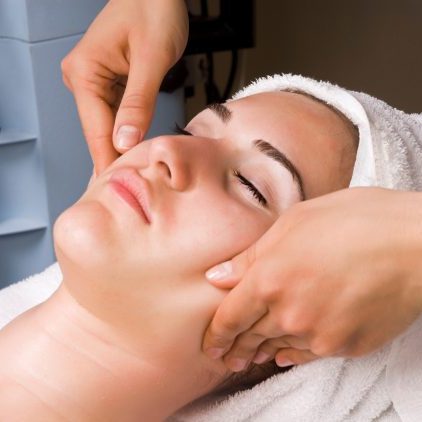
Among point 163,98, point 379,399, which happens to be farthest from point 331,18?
point 379,399

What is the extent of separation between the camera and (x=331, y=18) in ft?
7.52

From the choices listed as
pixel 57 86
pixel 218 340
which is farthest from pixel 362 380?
pixel 57 86

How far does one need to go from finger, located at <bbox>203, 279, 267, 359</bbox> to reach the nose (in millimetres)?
180

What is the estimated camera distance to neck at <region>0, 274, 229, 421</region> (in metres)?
0.91

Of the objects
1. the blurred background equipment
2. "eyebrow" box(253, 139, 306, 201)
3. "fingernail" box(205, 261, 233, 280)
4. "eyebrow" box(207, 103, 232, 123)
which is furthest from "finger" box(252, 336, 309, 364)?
the blurred background equipment

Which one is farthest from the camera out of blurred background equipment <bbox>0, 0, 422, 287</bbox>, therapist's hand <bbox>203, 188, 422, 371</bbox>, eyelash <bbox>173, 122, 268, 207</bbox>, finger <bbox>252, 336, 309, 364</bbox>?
blurred background equipment <bbox>0, 0, 422, 287</bbox>

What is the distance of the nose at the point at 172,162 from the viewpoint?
901mm

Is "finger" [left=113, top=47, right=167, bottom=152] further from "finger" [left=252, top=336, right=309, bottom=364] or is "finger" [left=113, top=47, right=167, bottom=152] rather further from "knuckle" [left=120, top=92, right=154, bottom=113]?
"finger" [left=252, top=336, right=309, bottom=364]

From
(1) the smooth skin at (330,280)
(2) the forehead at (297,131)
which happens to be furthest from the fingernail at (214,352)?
(2) the forehead at (297,131)

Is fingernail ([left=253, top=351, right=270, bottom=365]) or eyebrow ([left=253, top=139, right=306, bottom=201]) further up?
eyebrow ([left=253, top=139, right=306, bottom=201])

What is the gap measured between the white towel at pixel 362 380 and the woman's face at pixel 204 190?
49mm

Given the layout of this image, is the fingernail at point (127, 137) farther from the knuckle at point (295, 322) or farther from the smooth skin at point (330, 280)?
the knuckle at point (295, 322)

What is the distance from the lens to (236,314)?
0.78 meters

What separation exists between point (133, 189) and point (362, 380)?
439mm
